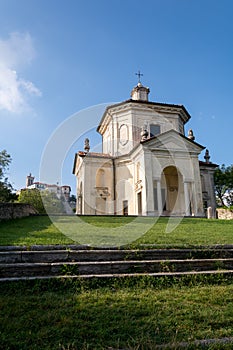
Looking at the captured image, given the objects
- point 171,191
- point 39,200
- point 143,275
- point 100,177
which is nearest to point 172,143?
point 171,191

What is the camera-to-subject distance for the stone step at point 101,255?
6.45m

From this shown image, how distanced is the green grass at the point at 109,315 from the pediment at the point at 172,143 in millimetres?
20408

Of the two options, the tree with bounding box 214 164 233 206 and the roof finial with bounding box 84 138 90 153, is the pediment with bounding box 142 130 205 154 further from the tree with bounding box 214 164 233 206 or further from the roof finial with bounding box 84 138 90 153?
the tree with bounding box 214 164 233 206

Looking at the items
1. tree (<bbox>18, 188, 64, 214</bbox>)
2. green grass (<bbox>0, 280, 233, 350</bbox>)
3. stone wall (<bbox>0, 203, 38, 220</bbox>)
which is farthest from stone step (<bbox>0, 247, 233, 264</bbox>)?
tree (<bbox>18, 188, 64, 214</bbox>)

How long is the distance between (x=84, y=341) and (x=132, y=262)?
3.01 m

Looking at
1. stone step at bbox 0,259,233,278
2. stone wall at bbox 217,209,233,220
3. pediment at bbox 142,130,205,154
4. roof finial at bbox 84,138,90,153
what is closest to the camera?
stone step at bbox 0,259,233,278

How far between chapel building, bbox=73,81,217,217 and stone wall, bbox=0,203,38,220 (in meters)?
10.8

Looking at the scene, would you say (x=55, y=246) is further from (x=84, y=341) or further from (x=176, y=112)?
(x=176, y=112)

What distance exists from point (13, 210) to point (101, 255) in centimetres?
1043

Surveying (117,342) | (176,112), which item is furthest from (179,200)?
(117,342)

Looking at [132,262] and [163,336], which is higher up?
[132,262]

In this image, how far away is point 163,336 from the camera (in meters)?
3.67

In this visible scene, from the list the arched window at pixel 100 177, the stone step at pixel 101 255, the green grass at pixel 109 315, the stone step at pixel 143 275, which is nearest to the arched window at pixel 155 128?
the arched window at pixel 100 177

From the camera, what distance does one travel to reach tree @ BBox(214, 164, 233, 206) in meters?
47.2
